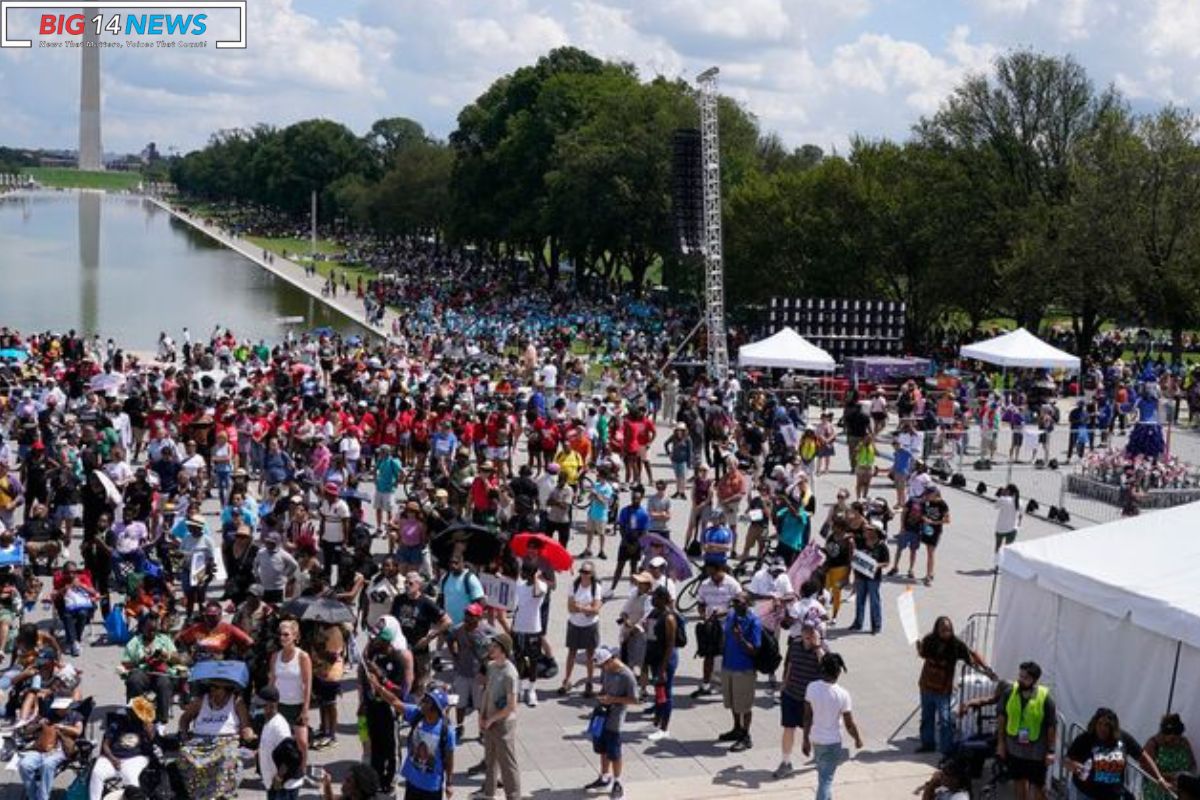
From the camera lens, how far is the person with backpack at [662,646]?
12117 millimetres

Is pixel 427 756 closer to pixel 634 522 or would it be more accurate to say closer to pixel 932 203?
pixel 634 522

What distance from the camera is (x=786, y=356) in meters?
31.9

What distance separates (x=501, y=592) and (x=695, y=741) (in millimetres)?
2454

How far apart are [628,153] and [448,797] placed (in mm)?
51425

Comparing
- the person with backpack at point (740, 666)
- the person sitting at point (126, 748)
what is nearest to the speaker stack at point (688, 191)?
the person with backpack at point (740, 666)

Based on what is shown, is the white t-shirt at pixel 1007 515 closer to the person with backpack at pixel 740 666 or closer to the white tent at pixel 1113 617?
the white tent at pixel 1113 617

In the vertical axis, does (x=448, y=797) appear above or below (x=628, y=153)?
below

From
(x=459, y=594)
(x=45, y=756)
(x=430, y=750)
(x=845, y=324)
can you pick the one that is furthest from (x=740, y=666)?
(x=845, y=324)

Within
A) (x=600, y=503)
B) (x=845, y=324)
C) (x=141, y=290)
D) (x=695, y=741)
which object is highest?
(x=845, y=324)

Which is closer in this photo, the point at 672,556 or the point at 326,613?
the point at 326,613

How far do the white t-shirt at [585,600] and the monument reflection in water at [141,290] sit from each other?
Result: 42.2 meters

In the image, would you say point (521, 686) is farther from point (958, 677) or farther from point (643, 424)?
point (643, 424)

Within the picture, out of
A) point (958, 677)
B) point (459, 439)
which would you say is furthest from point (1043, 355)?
point (958, 677)

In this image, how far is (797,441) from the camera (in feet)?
80.1
